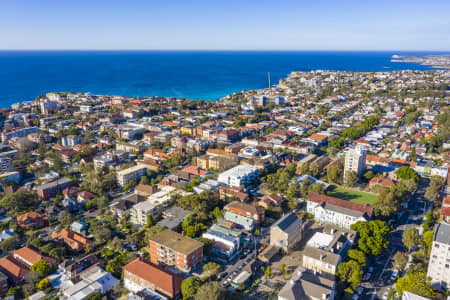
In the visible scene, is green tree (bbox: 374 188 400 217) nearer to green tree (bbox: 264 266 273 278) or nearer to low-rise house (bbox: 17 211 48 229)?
green tree (bbox: 264 266 273 278)

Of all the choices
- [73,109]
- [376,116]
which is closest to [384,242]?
[376,116]

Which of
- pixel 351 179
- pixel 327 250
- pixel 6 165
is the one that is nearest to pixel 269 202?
pixel 327 250

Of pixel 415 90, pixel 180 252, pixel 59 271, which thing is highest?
pixel 415 90

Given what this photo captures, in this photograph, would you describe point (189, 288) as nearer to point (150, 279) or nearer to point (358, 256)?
point (150, 279)

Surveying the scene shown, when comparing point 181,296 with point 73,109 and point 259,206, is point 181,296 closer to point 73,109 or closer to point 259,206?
point 259,206

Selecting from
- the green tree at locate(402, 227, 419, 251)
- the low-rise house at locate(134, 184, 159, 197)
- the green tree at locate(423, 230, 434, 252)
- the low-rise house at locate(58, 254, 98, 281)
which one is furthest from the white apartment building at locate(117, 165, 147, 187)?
the green tree at locate(423, 230, 434, 252)

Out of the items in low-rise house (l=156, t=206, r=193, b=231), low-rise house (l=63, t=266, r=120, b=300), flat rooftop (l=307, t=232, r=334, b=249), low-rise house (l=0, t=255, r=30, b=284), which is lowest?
low-rise house (l=0, t=255, r=30, b=284)

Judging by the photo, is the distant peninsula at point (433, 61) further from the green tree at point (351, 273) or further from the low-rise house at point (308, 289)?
the low-rise house at point (308, 289)
